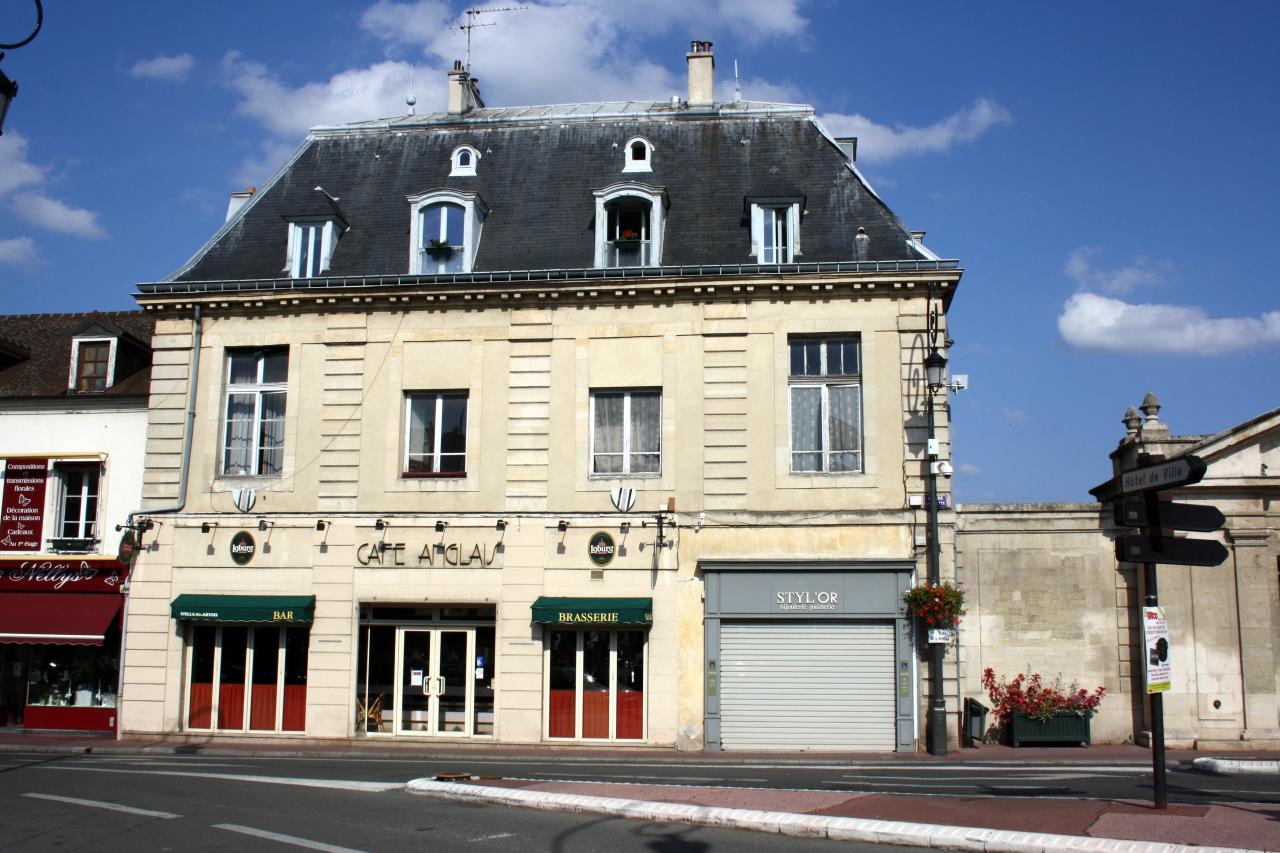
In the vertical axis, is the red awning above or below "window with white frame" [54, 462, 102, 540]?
below

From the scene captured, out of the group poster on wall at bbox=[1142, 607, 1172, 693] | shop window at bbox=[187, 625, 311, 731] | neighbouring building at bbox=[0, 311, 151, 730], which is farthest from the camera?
neighbouring building at bbox=[0, 311, 151, 730]

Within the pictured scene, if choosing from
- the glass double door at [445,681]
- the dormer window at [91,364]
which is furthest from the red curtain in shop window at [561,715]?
the dormer window at [91,364]

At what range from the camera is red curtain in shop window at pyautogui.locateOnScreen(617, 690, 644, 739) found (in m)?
20.1

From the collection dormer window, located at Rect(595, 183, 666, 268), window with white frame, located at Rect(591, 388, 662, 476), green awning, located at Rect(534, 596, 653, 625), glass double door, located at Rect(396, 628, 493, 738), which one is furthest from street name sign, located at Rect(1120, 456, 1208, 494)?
glass double door, located at Rect(396, 628, 493, 738)

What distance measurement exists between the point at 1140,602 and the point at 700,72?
14.2 meters

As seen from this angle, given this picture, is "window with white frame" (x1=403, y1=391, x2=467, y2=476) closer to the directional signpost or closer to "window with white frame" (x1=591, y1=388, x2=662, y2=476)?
"window with white frame" (x1=591, y1=388, x2=662, y2=476)

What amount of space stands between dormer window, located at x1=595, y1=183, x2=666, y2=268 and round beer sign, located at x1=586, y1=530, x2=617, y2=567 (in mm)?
5155

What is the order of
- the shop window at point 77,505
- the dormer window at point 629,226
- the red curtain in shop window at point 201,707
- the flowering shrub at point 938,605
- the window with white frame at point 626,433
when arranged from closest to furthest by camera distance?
the flowering shrub at point 938,605
the window with white frame at point 626,433
the red curtain in shop window at point 201,707
the dormer window at point 629,226
the shop window at point 77,505

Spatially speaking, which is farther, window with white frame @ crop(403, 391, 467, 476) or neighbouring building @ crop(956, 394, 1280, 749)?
window with white frame @ crop(403, 391, 467, 476)

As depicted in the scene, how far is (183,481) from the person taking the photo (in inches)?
858

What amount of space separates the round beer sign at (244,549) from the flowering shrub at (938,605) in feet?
39.5

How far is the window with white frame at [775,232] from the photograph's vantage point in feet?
70.3

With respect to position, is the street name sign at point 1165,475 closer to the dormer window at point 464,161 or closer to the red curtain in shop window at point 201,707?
the dormer window at point 464,161

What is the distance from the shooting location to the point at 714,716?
19.7m
